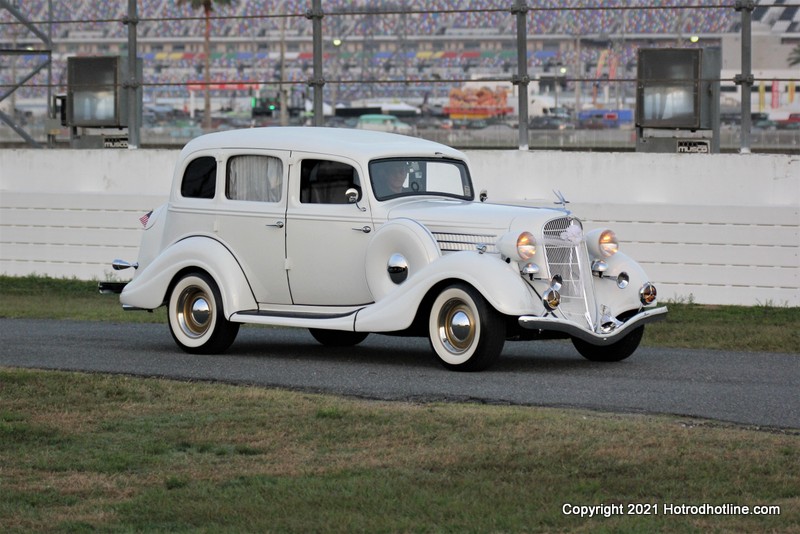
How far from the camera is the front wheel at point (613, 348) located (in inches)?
430

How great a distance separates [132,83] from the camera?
17906mm

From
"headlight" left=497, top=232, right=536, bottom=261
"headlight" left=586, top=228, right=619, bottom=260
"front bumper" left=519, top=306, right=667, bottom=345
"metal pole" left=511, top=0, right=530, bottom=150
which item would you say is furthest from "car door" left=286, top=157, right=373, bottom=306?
"metal pole" left=511, top=0, right=530, bottom=150

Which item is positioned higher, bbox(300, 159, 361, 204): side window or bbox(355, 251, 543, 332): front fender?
bbox(300, 159, 361, 204): side window

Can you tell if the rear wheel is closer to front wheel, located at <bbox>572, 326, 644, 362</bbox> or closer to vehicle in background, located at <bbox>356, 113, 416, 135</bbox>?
front wheel, located at <bbox>572, 326, 644, 362</bbox>

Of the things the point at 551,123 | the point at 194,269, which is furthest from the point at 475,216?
the point at 551,123

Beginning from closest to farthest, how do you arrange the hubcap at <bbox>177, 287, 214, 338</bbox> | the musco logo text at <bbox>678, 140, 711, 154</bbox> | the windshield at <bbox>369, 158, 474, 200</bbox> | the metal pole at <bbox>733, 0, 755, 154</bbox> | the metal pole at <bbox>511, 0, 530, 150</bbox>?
the windshield at <bbox>369, 158, 474, 200</bbox>, the hubcap at <bbox>177, 287, 214, 338</bbox>, the metal pole at <bbox>733, 0, 755, 154</bbox>, the musco logo text at <bbox>678, 140, 711, 154</bbox>, the metal pole at <bbox>511, 0, 530, 150</bbox>

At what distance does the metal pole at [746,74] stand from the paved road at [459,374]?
401 cm

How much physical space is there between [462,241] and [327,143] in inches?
64.8

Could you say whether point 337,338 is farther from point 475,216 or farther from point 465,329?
point 465,329

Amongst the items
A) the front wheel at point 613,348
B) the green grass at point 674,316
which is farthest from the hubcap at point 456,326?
the green grass at point 674,316

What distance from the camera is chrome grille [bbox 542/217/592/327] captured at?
33.9 feet

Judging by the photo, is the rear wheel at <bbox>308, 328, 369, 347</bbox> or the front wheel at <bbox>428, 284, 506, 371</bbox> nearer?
the front wheel at <bbox>428, 284, 506, 371</bbox>

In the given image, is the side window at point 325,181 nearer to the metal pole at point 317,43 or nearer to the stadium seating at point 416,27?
the metal pole at point 317,43

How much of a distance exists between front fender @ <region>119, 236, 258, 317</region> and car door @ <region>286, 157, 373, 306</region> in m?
0.45
